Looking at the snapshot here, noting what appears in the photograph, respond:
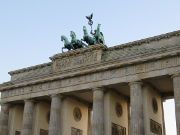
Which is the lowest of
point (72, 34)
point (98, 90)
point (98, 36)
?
point (98, 90)

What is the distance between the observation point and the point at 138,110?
875 inches

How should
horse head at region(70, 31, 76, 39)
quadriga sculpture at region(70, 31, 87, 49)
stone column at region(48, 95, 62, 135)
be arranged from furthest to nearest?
horse head at region(70, 31, 76, 39)
quadriga sculpture at region(70, 31, 87, 49)
stone column at region(48, 95, 62, 135)

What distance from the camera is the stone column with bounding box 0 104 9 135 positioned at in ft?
94.3

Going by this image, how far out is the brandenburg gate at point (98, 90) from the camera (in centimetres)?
2238

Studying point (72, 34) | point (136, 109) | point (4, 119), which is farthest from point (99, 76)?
point (4, 119)

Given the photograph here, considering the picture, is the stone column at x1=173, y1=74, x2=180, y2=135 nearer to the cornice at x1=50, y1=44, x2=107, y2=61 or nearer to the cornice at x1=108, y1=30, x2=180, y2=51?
the cornice at x1=108, y1=30, x2=180, y2=51

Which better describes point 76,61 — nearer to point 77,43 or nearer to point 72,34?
point 77,43

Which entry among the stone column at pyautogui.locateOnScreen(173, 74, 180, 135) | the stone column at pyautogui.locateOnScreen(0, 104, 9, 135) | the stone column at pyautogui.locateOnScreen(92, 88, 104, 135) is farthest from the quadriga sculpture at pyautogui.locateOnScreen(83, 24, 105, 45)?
the stone column at pyautogui.locateOnScreen(0, 104, 9, 135)

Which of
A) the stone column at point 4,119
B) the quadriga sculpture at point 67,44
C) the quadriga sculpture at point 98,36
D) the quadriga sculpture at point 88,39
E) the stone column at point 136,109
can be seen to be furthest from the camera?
the stone column at point 4,119

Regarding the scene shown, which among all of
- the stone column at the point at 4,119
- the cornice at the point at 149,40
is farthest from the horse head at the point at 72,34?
the stone column at the point at 4,119

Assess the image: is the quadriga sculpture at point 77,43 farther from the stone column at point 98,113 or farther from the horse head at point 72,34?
the stone column at point 98,113

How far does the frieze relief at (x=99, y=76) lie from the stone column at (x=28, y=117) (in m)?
1.06

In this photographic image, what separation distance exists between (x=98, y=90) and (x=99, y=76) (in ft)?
3.45

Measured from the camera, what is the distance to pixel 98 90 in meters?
24.4
